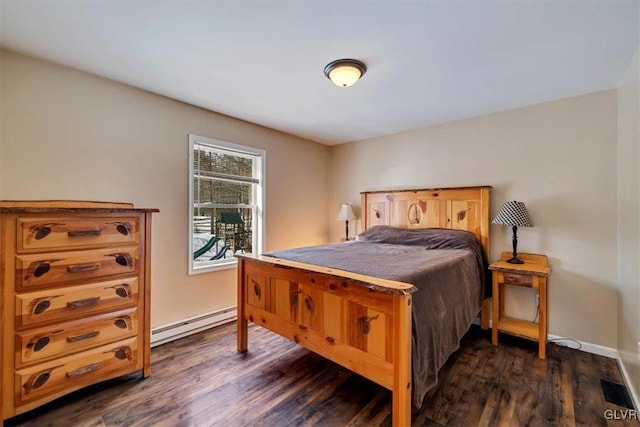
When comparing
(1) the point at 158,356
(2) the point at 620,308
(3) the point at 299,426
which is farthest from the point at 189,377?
(2) the point at 620,308

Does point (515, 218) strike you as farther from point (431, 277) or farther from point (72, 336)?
point (72, 336)

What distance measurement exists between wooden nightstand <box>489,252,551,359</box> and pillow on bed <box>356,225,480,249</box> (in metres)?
0.35

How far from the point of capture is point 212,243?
10.2 ft

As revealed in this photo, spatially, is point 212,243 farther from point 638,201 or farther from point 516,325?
point 638,201

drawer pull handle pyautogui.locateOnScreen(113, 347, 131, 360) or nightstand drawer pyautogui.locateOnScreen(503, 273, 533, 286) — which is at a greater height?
nightstand drawer pyautogui.locateOnScreen(503, 273, 533, 286)

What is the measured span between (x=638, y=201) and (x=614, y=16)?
3.77 feet

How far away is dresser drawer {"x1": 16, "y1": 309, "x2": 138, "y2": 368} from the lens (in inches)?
61.7

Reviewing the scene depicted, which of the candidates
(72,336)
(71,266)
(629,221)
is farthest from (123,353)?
(629,221)

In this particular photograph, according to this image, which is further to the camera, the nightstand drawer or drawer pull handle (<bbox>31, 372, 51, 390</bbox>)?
the nightstand drawer

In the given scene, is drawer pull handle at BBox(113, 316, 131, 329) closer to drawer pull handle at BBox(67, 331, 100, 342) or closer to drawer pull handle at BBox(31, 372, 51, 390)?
drawer pull handle at BBox(67, 331, 100, 342)

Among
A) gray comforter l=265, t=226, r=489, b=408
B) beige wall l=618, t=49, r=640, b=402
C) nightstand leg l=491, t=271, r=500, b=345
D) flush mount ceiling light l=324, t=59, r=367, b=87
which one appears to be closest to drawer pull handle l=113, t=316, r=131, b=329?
gray comforter l=265, t=226, r=489, b=408

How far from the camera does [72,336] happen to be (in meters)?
1.71

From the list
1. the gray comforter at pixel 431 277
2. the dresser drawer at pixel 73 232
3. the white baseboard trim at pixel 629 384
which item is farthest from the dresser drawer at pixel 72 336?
the white baseboard trim at pixel 629 384

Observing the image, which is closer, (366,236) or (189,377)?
A: (189,377)
